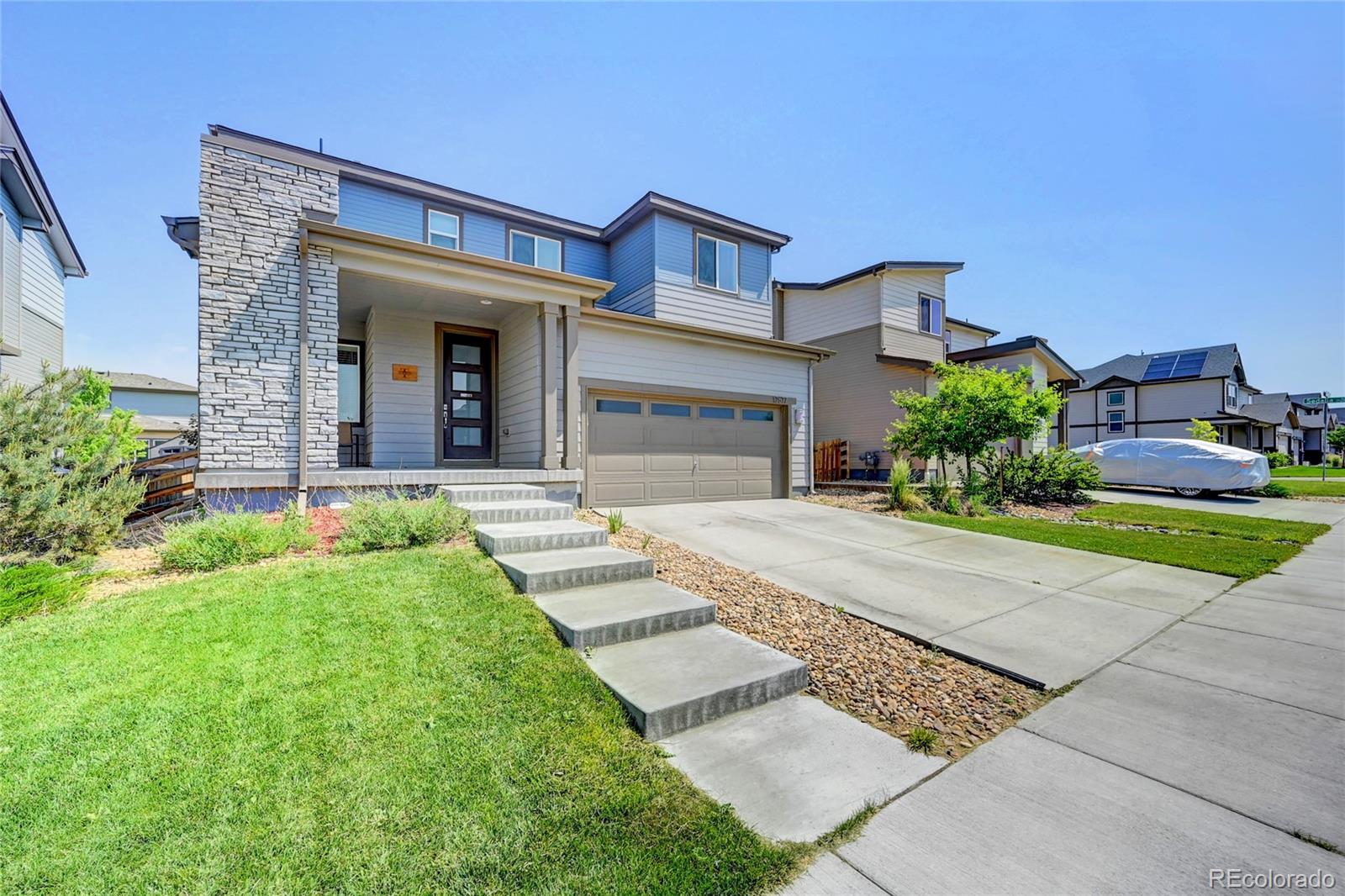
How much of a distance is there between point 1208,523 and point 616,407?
35.2 ft

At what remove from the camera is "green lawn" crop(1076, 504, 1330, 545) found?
8609 millimetres

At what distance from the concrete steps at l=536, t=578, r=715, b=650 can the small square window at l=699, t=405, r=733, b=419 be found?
639 cm

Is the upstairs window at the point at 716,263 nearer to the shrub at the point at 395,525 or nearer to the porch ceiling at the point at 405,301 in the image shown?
the porch ceiling at the point at 405,301

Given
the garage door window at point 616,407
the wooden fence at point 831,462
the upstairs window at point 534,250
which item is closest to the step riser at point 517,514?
the garage door window at point 616,407

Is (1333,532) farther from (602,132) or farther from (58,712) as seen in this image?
(58,712)

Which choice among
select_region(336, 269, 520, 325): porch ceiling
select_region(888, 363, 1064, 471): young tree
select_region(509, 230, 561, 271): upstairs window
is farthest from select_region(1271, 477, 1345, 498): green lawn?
select_region(336, 269, 520, 325): porch ceiling

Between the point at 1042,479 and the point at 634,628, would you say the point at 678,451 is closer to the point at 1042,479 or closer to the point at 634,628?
the point at 634,628

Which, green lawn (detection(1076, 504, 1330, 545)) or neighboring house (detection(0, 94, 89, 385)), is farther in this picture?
neighboring house (detection(0, 94, 89, 385))

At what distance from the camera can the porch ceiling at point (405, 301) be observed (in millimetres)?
8094

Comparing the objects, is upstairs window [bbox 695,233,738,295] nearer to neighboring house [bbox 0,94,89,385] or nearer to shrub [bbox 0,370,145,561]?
→ shrub [bbox 0,370,145,561]

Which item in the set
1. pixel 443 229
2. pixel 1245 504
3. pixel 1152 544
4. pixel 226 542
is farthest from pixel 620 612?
pixel 1245 504

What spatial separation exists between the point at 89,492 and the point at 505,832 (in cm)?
625

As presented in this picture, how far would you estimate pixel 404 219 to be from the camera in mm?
10695

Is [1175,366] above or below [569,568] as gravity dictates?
above
